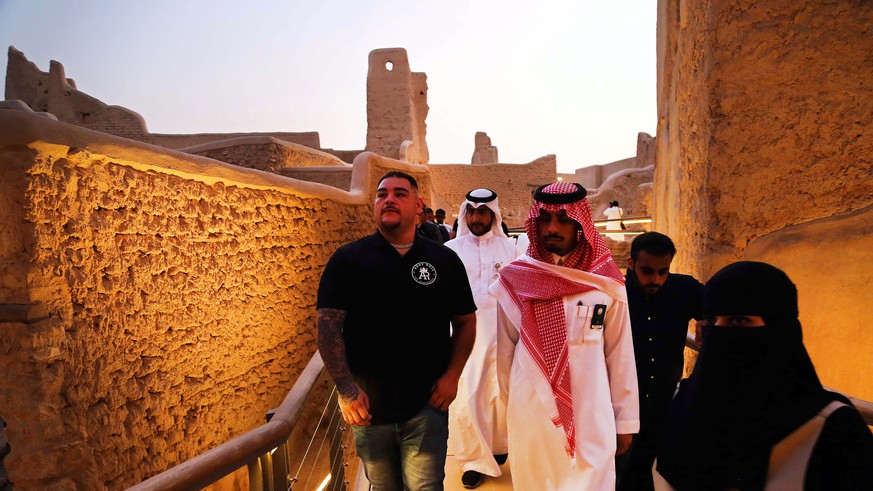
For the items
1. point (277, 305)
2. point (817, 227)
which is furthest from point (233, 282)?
point (817, 227)

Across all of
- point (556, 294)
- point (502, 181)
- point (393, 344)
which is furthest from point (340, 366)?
point (502, 181)

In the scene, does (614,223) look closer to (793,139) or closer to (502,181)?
(793,139)

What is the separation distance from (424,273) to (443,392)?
18.9 inches

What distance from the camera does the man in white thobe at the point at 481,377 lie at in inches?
116

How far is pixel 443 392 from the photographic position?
189 centimetres

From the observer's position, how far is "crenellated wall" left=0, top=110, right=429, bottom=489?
104 inches

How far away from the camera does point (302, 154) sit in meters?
10.8

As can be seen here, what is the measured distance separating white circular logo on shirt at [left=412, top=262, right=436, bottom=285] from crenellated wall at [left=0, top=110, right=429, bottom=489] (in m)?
2.27

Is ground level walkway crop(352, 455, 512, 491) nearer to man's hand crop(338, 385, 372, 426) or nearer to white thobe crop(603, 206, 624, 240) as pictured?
man's hand crop(338, 385, 372, 426)

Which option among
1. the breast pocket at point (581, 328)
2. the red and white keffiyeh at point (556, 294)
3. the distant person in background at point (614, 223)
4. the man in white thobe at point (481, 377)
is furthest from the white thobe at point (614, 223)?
Result: the breast pocket at point (581, 328)

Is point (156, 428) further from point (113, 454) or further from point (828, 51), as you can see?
point (828, 51)

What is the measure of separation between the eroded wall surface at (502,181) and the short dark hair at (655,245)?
19365 millimetres

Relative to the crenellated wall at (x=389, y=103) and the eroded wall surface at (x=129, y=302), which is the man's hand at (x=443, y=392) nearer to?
the eroded wall surface at (x=129, y=302)

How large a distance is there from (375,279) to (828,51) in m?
2.62
